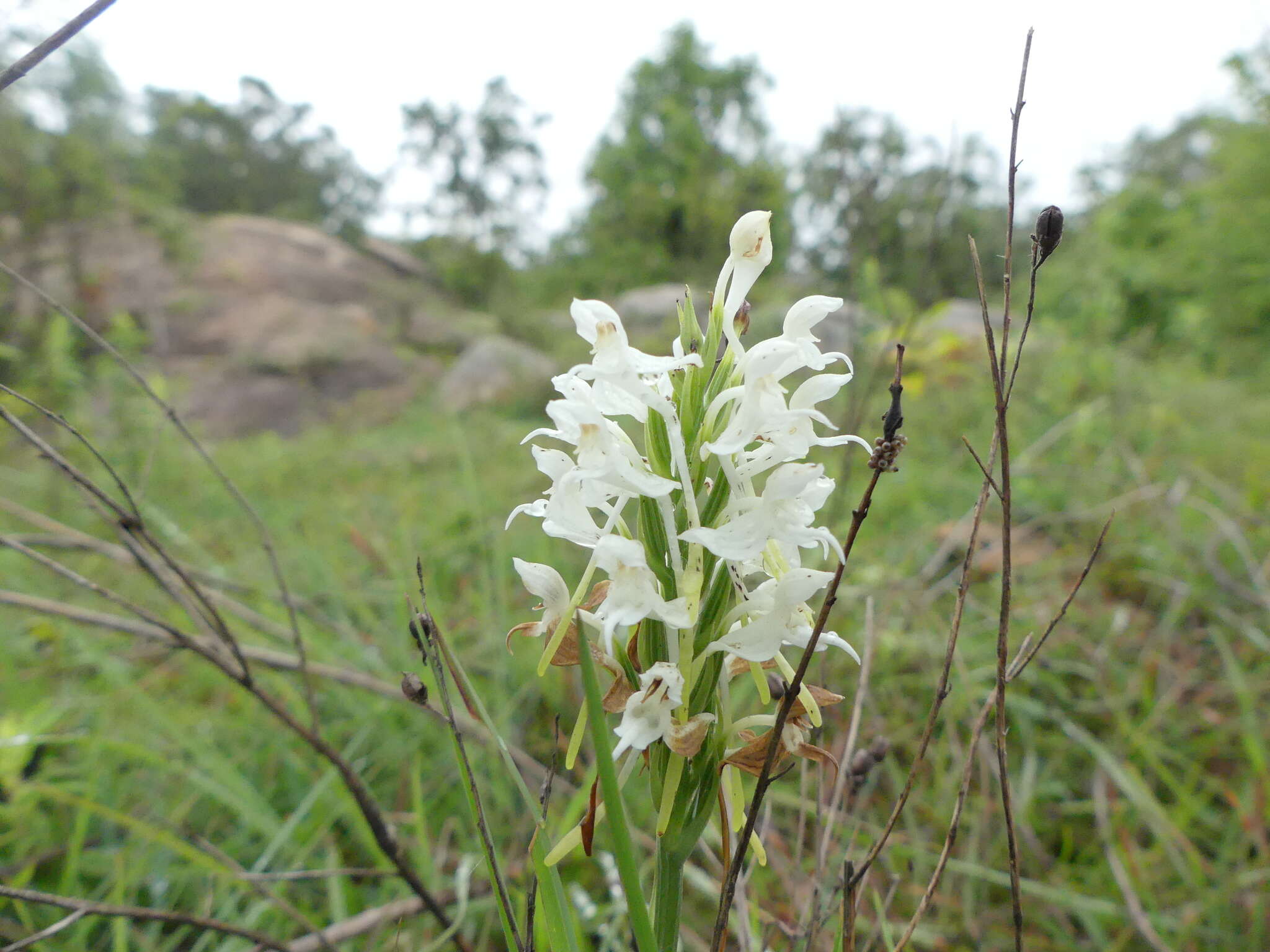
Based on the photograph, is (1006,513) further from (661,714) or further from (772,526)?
(661,714)

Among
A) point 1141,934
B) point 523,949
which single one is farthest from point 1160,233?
point 523,949

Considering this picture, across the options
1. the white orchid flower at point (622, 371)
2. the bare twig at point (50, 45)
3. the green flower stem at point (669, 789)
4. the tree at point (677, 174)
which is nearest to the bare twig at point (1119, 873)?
the green flower stem at point (669, 789)

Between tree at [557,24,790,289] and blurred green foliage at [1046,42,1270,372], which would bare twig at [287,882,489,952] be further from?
tree at [557,24,790,289]

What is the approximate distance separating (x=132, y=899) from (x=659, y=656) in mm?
1515

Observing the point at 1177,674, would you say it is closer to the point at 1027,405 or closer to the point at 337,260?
the point at 1027,405

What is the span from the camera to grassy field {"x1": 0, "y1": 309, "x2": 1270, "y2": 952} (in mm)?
1335

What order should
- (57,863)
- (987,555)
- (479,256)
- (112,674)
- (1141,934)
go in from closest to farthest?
(1141,934) → (57,863) → (112,674) → (987,555) → (479,256)

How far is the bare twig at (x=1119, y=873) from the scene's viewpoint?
122cm

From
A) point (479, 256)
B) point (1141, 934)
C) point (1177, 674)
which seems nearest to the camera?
point (1141, 934)

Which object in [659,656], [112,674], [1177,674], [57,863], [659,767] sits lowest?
[1177,674]

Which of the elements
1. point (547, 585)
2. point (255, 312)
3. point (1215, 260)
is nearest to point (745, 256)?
point (547, 585)

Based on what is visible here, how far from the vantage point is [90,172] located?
8852 millimetres

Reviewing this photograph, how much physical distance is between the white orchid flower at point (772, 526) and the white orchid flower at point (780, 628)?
0.12 ft

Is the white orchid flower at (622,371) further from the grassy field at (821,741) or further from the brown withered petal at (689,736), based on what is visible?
the grassy field at (821,741)
